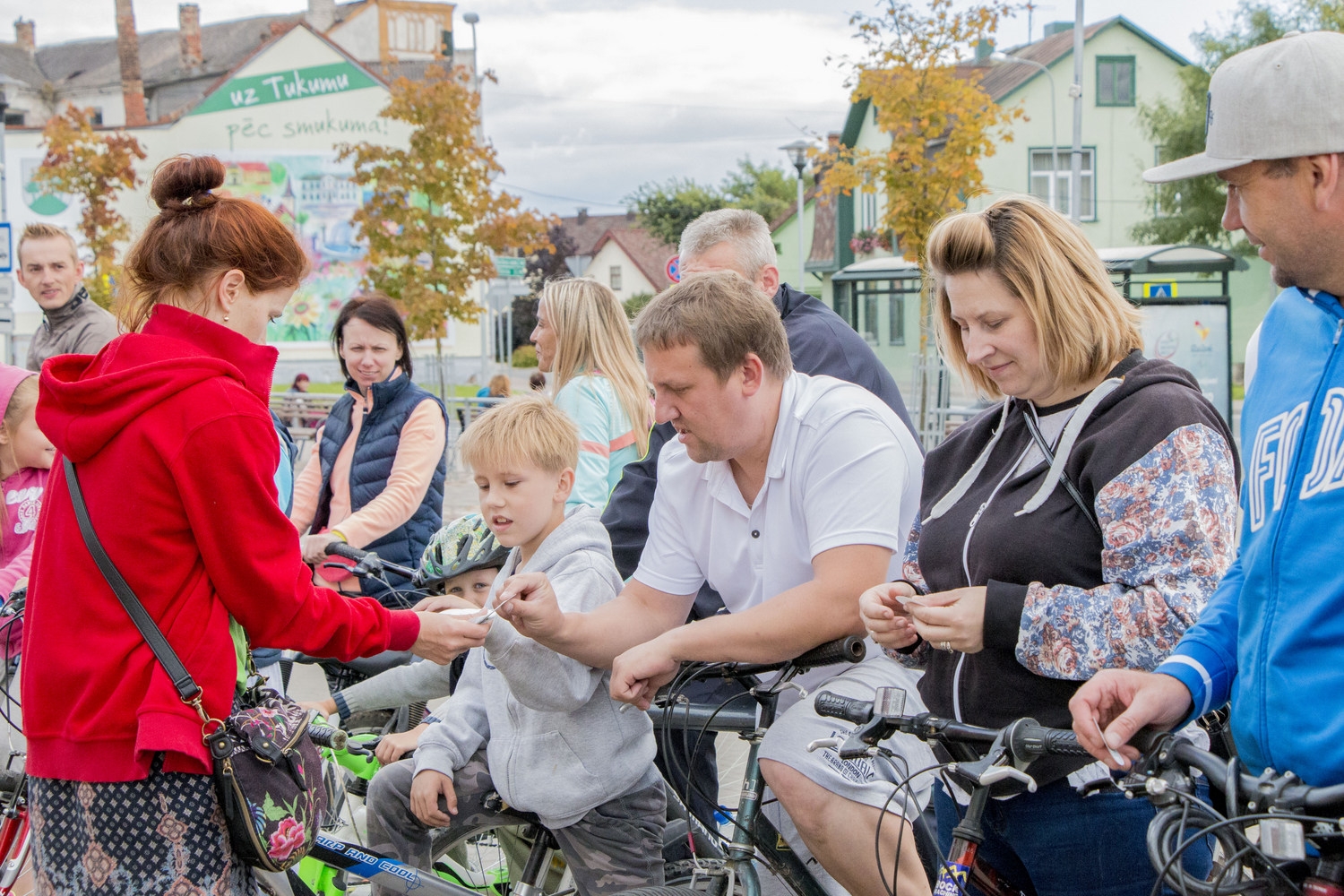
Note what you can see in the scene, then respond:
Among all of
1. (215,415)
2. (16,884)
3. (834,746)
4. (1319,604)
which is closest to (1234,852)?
(1319,604)

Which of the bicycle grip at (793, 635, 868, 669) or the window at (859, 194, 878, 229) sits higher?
the window at (859, 194, 878, 229)

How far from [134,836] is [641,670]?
42.8 inches

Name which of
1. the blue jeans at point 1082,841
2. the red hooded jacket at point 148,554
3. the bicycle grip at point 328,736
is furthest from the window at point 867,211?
the red hooded jacket at point 148,554

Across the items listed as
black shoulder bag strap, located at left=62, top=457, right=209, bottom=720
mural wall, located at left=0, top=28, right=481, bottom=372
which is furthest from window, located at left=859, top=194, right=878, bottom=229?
black shoulder bag strap, located at left=62, top=457, right=209, bottom=720

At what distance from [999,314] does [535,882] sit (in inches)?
76.9

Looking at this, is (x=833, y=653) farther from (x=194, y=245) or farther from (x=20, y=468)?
(x=20, y=468)

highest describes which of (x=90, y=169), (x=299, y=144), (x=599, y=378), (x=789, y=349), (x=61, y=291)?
(x=299, y=144)

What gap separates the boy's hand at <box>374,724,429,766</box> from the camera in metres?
3.36

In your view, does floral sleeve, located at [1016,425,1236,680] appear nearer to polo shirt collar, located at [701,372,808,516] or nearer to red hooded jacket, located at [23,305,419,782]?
polo shirt collar, located at [701,372,808,516]

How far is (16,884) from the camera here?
3818 millimetres

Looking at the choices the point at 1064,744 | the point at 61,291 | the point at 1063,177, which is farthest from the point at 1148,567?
the point at 1063,177

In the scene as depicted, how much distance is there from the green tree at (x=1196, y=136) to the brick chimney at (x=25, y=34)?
61114mm

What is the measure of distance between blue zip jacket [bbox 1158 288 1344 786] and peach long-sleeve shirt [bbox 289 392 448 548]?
11.2ft

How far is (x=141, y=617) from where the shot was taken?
239cm
